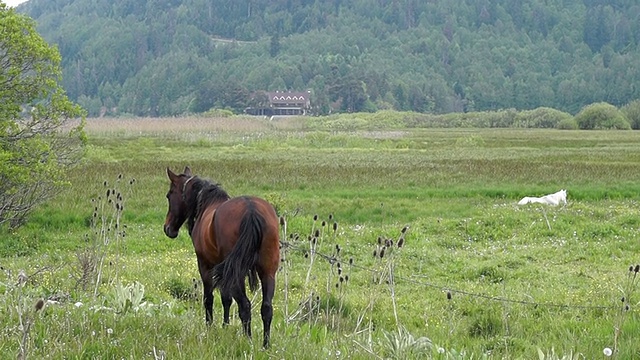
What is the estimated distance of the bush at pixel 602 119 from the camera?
9656 cm

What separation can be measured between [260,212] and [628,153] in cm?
4374

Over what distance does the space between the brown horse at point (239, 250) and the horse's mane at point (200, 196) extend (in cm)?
11

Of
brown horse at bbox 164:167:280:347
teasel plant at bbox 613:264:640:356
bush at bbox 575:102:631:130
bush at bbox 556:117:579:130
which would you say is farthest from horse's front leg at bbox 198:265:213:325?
bush at bbox 556:117:579:130


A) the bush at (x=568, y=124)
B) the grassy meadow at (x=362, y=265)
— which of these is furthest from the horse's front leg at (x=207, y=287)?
the bush at (x=568, y=124)

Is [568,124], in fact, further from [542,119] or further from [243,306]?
[243,306]

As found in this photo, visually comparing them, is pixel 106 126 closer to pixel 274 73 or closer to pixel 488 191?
pixel 488 191

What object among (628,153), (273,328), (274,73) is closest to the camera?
(273,328)

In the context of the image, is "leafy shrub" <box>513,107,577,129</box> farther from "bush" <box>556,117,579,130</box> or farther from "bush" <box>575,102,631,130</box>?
"bush" <box>575,102,631,130</box>

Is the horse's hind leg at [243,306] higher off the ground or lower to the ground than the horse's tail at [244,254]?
lower

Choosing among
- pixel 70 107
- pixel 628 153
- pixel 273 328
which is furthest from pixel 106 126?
pixel 273 328

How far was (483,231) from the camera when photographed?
1855cm

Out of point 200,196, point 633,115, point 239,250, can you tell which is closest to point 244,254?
point 239,250

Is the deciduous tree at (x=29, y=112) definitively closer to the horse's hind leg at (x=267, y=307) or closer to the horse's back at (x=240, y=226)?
the horse's back at (x=240, y=226)

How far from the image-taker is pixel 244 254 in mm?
6535
